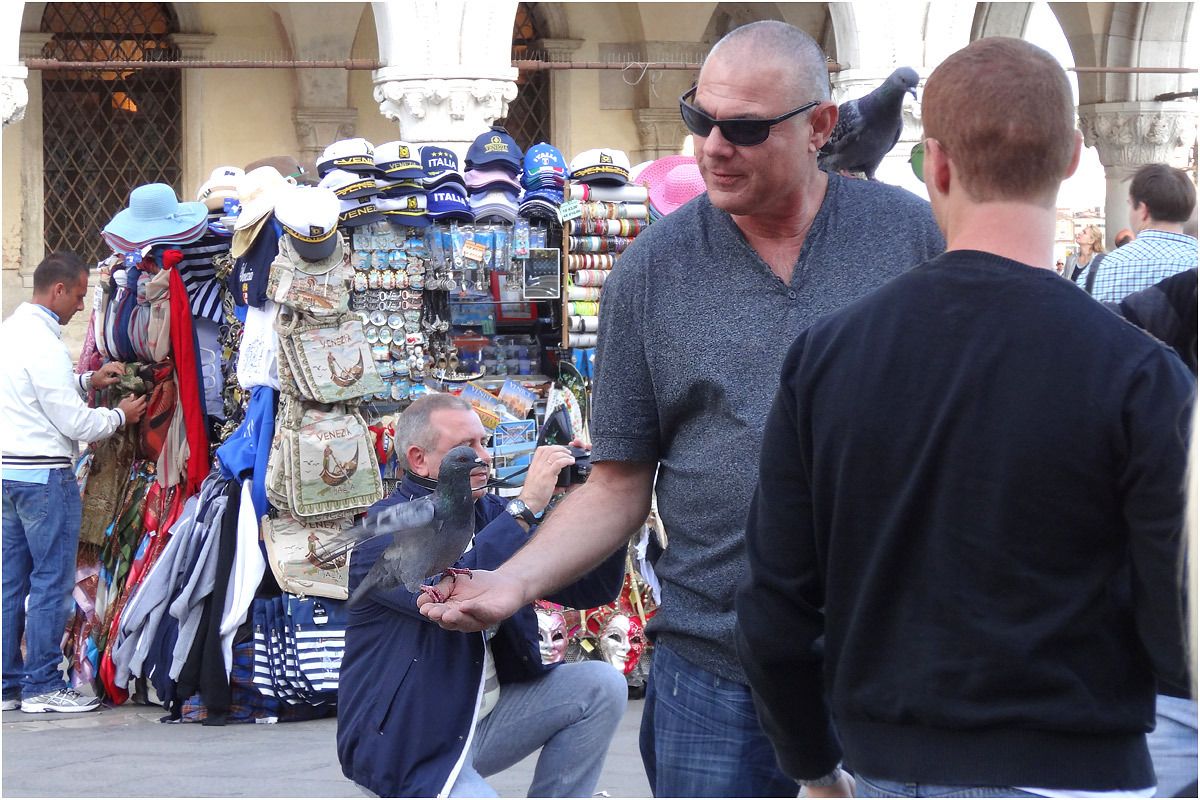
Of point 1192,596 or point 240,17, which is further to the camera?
point 240,17

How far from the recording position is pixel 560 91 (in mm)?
17203

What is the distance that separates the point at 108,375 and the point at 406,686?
153 inches

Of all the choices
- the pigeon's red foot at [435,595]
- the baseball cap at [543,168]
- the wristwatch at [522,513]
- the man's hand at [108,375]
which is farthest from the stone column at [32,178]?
the pigeon's red foot at [435,595]

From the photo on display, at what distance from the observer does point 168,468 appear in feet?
22.6

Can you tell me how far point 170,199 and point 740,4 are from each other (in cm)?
1255

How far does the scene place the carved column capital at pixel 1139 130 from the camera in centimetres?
1633

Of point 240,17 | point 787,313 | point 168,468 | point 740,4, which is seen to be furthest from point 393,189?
point 740,4

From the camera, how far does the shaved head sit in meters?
2.52

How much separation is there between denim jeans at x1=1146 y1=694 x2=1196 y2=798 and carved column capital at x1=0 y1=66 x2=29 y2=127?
8.51m

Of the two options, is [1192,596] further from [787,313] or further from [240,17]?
[240,17]

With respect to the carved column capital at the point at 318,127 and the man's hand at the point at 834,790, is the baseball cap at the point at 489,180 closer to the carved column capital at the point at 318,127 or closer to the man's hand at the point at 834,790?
the man's hand at the point at 834,790

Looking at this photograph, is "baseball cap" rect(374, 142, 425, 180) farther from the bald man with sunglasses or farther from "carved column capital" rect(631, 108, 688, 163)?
"carved column capital" rect(631, 108, 688, 163)

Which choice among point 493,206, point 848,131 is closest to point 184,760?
point 493,206

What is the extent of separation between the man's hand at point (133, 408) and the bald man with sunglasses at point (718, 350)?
4702 millimetres
